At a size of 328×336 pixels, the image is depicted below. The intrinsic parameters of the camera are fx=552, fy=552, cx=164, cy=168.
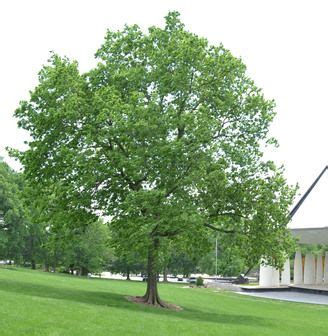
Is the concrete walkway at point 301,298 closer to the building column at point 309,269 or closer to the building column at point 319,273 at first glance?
the building column at point 309,269

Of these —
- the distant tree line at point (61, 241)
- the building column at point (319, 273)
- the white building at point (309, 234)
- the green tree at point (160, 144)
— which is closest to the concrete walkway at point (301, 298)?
the white building at point (309, 234)

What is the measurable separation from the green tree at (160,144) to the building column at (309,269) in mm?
40986

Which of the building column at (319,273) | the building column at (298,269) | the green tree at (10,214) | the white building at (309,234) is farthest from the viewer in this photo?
the building column at (319,273)

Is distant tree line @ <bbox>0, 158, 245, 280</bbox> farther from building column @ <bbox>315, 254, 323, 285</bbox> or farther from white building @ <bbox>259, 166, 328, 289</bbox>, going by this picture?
building column @ <bbox>315, 254, 323, 285</bbox>

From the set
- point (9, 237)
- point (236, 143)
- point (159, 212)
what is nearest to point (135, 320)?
point (159, 212)

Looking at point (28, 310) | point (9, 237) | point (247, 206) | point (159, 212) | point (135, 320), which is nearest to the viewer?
point (28, 310)

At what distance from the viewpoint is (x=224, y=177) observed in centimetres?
2434

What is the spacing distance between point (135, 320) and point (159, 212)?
6.26m

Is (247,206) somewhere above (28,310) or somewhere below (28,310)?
above

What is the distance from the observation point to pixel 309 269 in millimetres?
65500

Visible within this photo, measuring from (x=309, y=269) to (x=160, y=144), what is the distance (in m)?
47.5

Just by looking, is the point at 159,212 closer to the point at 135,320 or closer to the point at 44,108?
the point at 135,320

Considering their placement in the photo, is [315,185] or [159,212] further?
[315,185]

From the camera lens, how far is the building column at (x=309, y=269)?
213 ft
